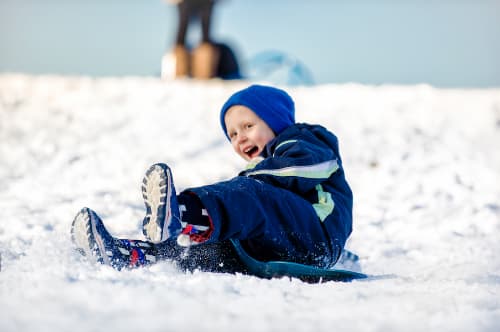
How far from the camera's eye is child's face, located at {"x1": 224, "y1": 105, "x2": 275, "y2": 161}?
86.7 inches

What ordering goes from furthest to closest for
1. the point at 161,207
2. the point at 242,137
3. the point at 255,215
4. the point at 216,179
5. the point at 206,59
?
the point at 206,59 < the point at 216,179 < the point at 242,137 < the point at 255,215 < the point at 161,207

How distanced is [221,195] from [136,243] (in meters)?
0.40

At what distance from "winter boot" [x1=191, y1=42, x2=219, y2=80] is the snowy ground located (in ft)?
8.16

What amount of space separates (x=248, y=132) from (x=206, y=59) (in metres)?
6.99

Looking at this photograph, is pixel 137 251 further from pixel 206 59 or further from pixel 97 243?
pixel 206 59

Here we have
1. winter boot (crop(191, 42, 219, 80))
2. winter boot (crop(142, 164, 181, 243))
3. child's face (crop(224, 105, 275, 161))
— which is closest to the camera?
winter boot (crop(142, 164, 181, 243))

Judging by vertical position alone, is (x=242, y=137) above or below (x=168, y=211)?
above

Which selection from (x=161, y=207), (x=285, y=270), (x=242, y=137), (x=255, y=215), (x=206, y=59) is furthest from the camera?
(x=206, y=59)

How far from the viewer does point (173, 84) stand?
21.2 ft

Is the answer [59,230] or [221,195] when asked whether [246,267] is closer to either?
[221,195]

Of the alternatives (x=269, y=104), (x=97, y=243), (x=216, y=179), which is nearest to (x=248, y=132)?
(x=269, y=104)

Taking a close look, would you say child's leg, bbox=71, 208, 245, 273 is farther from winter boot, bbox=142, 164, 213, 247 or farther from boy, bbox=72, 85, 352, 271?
winter boot, bbox=142, 164, 213, 247

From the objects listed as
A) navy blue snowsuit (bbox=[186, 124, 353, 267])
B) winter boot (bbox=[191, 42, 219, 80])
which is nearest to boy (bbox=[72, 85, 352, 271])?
navy blue snowsuit (bbox=[186, 124, 353, 267])

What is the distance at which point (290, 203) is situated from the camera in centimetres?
171
